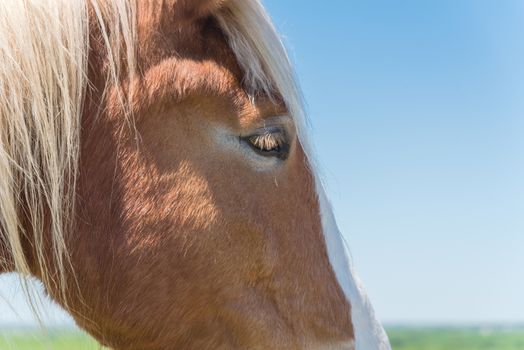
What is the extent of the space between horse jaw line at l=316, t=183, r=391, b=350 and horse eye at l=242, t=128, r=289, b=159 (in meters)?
0.16

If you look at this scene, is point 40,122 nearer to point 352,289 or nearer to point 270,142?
point 270,142

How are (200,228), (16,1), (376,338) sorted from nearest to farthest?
(16,1), (200,228), (376,338)

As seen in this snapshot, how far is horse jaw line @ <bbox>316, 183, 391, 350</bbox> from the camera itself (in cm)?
182

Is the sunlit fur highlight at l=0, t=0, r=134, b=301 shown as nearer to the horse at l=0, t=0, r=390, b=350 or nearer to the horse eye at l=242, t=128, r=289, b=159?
the horse at l=0, t=0, r=390, b=350

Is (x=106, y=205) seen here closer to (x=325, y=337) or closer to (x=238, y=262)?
(x=238, y=262)

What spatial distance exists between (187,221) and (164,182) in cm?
12

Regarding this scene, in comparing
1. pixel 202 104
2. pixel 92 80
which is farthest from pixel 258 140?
pixel 92 80

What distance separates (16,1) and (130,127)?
16.0 inches

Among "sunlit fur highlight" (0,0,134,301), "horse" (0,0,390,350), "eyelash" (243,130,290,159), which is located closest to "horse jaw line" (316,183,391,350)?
"horse" (0,0,390,350)

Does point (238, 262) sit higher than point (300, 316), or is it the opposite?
point (238, 262)

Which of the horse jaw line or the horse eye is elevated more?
the horse eye

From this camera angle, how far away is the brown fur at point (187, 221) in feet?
5.43

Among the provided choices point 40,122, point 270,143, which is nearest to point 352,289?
point 270,143

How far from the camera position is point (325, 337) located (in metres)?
1.78
